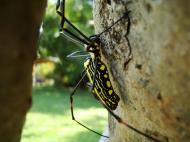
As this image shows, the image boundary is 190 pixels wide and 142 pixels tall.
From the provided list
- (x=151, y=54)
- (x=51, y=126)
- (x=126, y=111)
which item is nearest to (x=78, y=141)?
(x=51, y=126)

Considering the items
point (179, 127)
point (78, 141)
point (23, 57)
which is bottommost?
point (78, 141)

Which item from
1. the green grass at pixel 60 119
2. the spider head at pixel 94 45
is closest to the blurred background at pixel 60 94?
the green grass at pixel 60 119

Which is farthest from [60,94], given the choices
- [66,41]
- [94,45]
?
[94,45]

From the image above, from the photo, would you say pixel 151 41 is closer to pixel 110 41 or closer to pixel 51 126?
pixel 110 41

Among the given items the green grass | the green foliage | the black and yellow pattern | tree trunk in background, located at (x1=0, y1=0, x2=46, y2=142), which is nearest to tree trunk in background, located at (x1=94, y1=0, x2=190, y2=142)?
the black and yellow pattern

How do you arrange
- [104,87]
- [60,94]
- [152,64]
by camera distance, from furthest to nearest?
[60,94]
[104,87]
[152,64]

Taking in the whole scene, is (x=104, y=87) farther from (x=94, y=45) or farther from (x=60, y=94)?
(x=60, y=94)
